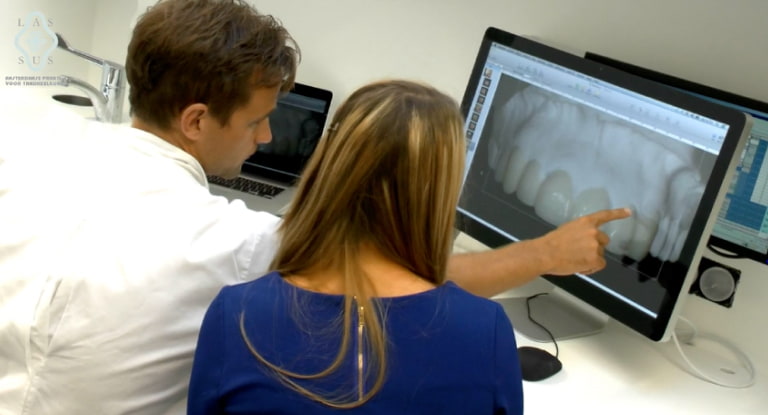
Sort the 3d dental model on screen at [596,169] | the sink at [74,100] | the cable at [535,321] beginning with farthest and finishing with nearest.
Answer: the sink at [74,100] → the cable at [535,321] → the 3d dental model on screen at [596,169]

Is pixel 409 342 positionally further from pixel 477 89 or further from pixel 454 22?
pixel 454 22

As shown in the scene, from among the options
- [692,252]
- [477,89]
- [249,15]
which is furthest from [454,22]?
[692,252]

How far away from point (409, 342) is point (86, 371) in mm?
422

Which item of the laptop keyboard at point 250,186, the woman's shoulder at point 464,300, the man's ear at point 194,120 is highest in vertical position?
the man's ear at point 194,120

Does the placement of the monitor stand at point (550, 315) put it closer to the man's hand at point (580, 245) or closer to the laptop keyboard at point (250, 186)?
the man's hand at point (580, 245)

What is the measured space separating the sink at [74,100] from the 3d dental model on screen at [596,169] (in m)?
1.32

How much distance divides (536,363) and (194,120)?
69 centimetres

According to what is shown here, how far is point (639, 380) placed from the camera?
1482 mm

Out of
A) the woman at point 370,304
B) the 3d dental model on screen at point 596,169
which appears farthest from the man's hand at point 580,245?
the woman at point 370,304

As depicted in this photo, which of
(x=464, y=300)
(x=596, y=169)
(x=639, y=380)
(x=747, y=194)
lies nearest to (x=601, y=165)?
(x=596, y=169)

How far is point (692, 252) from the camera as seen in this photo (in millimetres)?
1298

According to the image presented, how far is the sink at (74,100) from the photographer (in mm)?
2350

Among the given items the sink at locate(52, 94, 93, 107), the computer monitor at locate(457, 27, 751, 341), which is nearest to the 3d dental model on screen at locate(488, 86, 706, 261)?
the computer monitor at locate(457, 27, 751, 341)

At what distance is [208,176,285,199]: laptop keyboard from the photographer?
6.54 ft
